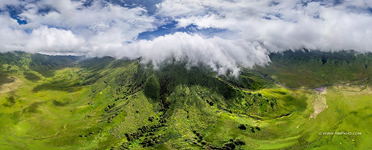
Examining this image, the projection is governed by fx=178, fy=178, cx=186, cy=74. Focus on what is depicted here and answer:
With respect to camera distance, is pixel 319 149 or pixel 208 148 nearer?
pixel 319 149

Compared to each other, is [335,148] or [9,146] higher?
[9,146]

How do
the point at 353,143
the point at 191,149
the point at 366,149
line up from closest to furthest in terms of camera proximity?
the point at 366,149 → the point at 353,143 → the point at 191,149

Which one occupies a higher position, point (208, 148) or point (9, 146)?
point (9, 146)

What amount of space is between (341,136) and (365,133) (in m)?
29.0

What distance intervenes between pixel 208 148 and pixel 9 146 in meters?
223

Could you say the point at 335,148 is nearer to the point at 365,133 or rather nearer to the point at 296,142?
the point at 296,142

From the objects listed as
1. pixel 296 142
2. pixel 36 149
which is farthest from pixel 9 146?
pixel 296 142

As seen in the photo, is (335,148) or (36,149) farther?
(36,149)

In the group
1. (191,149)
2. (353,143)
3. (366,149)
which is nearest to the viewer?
(366,149)

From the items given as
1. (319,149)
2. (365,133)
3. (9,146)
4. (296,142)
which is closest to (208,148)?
(296,142)

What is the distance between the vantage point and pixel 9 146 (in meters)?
199

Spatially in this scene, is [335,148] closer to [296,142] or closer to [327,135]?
→ [327,135]

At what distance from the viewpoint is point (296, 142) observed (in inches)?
7544

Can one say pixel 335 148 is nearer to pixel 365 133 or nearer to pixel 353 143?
pixel 353 143
